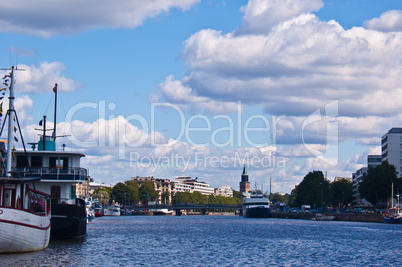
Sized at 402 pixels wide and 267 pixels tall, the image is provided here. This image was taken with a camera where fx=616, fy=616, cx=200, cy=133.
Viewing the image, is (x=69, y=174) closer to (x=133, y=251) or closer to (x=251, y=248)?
(x=133, y=251)

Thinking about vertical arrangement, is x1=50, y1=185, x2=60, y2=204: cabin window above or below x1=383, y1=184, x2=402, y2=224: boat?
above

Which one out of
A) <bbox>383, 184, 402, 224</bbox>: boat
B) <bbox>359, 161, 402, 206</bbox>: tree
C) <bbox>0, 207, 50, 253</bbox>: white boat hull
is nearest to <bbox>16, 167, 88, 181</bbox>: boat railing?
<bbox>0, 207, 50, 253</bbox>: white boat hull

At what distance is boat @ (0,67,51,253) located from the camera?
4469 cm

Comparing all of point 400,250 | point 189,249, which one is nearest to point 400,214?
point 400,250

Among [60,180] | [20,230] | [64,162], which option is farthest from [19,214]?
[64,162]

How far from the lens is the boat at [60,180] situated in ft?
208

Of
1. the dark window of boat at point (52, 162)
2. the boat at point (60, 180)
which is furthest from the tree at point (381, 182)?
the dark window of boat at point (52, 162)

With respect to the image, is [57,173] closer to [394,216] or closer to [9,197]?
[9,197]

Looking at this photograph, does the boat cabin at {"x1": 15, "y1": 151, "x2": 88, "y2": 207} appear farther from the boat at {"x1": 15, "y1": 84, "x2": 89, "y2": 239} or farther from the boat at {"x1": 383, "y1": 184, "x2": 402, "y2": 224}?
the boat at {"x1": 383, "y1": 184, "x2": 402, "y2": 224}

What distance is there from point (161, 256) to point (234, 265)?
29.3 feet

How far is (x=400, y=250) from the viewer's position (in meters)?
66.9

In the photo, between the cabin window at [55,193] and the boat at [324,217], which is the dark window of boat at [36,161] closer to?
the cabin window at [55,193]

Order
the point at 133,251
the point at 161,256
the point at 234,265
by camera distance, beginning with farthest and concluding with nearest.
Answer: the point at 133,251 → the point at 161,256 → the point at 234,265

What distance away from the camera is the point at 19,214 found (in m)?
45.4
